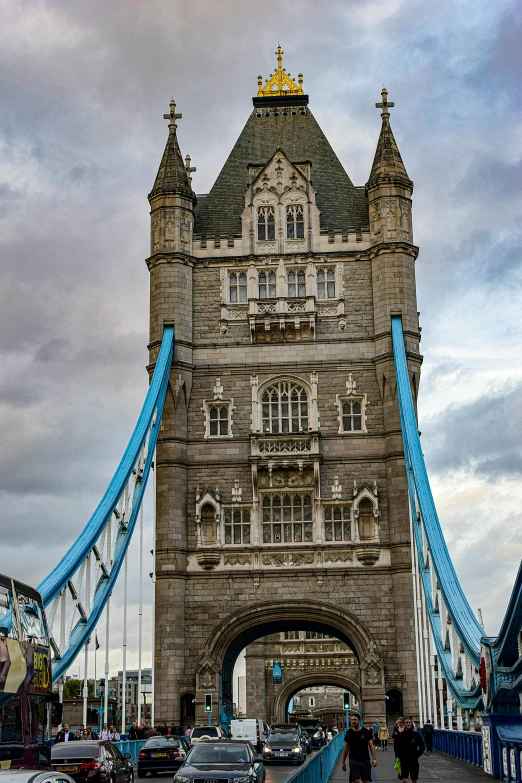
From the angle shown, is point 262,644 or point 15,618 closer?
point 15,618

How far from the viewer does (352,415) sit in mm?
43500

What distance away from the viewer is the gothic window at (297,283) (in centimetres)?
4553

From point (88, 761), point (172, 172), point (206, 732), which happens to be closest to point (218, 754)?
point (88, 761)

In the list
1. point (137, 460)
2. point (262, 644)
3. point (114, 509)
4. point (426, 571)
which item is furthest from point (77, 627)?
point (262, 644)

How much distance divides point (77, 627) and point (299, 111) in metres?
27.1

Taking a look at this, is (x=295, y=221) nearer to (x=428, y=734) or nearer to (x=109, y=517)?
(x=109, y=517)

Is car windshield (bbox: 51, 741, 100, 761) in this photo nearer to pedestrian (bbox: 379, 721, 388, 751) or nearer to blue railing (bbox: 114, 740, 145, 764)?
blue railing (bbox: 114, 740, 145, 764)

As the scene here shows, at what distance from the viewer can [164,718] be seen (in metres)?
40.0

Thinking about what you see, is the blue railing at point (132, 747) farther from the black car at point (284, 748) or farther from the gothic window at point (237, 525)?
the gothic window at point (237, 525)

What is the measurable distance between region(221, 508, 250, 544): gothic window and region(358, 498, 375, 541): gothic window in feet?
13.7

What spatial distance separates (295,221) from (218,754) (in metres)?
30.1

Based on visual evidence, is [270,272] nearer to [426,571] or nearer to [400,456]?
[400,456]

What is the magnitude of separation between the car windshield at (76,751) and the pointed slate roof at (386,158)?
101 ft

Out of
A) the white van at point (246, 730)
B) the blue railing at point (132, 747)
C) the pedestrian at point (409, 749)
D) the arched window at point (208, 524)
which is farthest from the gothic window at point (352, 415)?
the pedestrian at point (409, 749)
